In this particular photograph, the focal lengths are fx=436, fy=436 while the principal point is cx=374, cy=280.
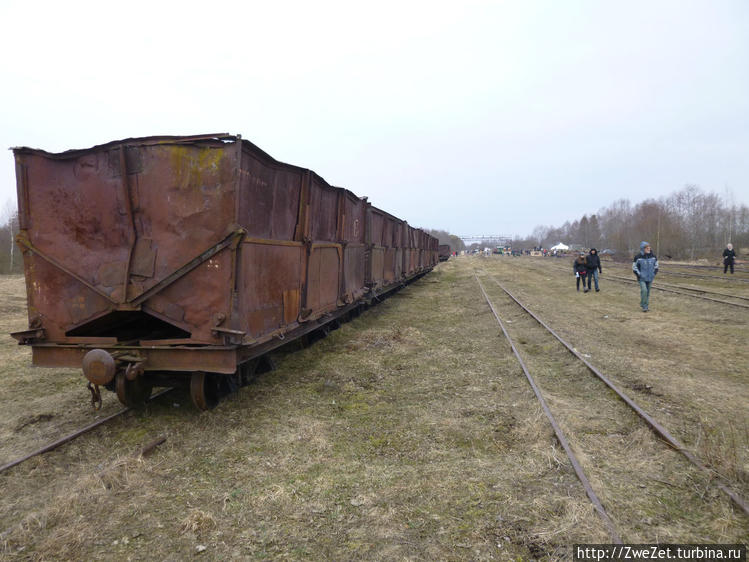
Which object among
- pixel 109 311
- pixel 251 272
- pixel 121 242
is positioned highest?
pixel 121 242

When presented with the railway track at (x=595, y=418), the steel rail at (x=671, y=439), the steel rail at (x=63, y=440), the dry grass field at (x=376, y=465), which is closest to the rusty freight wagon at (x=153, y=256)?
the steel rail at (x=63, y=440)

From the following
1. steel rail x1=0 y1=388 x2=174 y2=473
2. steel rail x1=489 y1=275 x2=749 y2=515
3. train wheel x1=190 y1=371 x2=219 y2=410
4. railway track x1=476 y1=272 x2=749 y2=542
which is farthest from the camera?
train wheel x1=190 y1=371 x2=219 y2=410

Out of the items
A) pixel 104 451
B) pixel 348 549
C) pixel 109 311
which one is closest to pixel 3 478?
pixel 104 451

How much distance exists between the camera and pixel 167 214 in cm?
452

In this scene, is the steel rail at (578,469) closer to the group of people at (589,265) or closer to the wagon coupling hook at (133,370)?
the wagon coupling hook at (133,370)

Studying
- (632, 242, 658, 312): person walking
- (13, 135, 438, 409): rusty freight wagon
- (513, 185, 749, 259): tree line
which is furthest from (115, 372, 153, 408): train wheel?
(513, 185, 749, 259): tree line

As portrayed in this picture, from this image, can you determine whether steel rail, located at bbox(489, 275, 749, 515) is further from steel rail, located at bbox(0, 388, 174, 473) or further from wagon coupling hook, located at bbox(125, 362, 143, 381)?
steel rail, located at bbox(0, 388, 174, 473)

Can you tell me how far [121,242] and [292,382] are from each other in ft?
9.49

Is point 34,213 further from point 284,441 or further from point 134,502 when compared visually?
point 284,441

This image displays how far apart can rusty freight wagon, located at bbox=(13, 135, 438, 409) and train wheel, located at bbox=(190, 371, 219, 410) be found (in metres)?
0.02

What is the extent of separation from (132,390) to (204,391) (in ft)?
2.56

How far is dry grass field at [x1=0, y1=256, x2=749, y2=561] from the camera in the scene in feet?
9.58

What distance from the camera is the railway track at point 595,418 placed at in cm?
342

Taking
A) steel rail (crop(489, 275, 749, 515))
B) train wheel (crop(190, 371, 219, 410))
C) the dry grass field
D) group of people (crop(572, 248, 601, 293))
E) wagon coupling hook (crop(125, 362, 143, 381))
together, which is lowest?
the dry grass field
